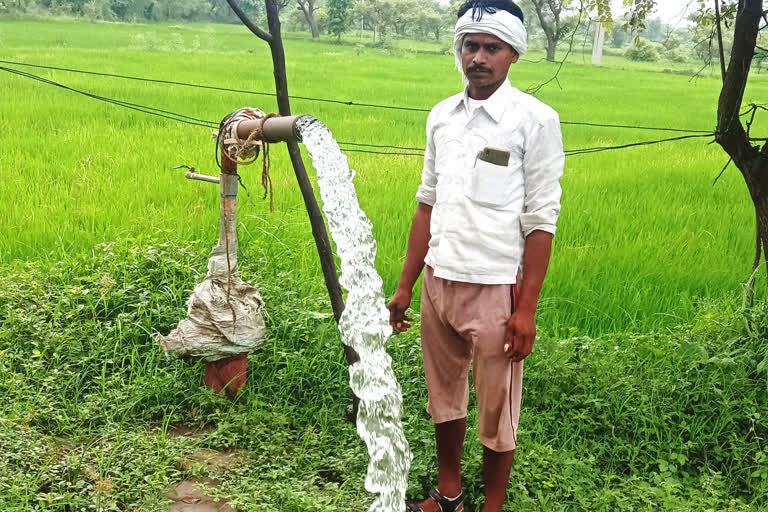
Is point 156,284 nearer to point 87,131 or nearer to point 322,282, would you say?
point 322,282

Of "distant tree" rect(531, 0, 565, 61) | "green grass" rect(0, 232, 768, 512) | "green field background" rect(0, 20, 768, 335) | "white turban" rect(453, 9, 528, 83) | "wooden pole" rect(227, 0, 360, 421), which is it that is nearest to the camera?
"white turban" rect(453, 9, 528, 83)

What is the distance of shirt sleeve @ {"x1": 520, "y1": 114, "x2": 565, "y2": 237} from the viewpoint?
1863 mm

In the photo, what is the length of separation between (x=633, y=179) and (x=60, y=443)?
4821mm

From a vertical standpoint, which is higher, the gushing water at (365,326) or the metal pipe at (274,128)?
the metal pipe at (274,128)

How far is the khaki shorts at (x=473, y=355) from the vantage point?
1970mm

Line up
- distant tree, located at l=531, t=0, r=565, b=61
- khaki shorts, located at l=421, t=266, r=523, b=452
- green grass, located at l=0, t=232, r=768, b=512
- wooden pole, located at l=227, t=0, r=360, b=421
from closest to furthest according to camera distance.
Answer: khaki shorts, located at l=421, t=266, r=523, b=452, green grass, located at l=0, t=232, r=768, b=512, wooden pole, located at l=227, t=0, r=360, b=421, distant tree, located at l=531, t=0, r=565, b=61

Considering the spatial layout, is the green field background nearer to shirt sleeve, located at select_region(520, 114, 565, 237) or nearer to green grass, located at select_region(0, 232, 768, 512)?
green grass, located at select_region(0, 232, 768, 512)

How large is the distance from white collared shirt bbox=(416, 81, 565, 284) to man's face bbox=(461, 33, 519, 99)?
34 millimetres

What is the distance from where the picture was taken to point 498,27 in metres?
1.85

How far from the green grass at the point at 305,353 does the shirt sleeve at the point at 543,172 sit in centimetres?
103

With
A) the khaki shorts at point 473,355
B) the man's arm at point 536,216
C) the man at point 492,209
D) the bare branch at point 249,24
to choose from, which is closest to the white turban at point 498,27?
the man at point 492,209

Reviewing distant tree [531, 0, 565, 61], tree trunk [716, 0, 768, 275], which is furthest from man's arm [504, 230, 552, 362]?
distant tree [531, 0, 565, 61]

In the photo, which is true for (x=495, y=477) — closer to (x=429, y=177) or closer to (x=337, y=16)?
(x=429, y=177)

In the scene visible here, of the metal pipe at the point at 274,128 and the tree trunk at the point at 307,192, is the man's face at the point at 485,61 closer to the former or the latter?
the metal pipe at the point at 274,128
